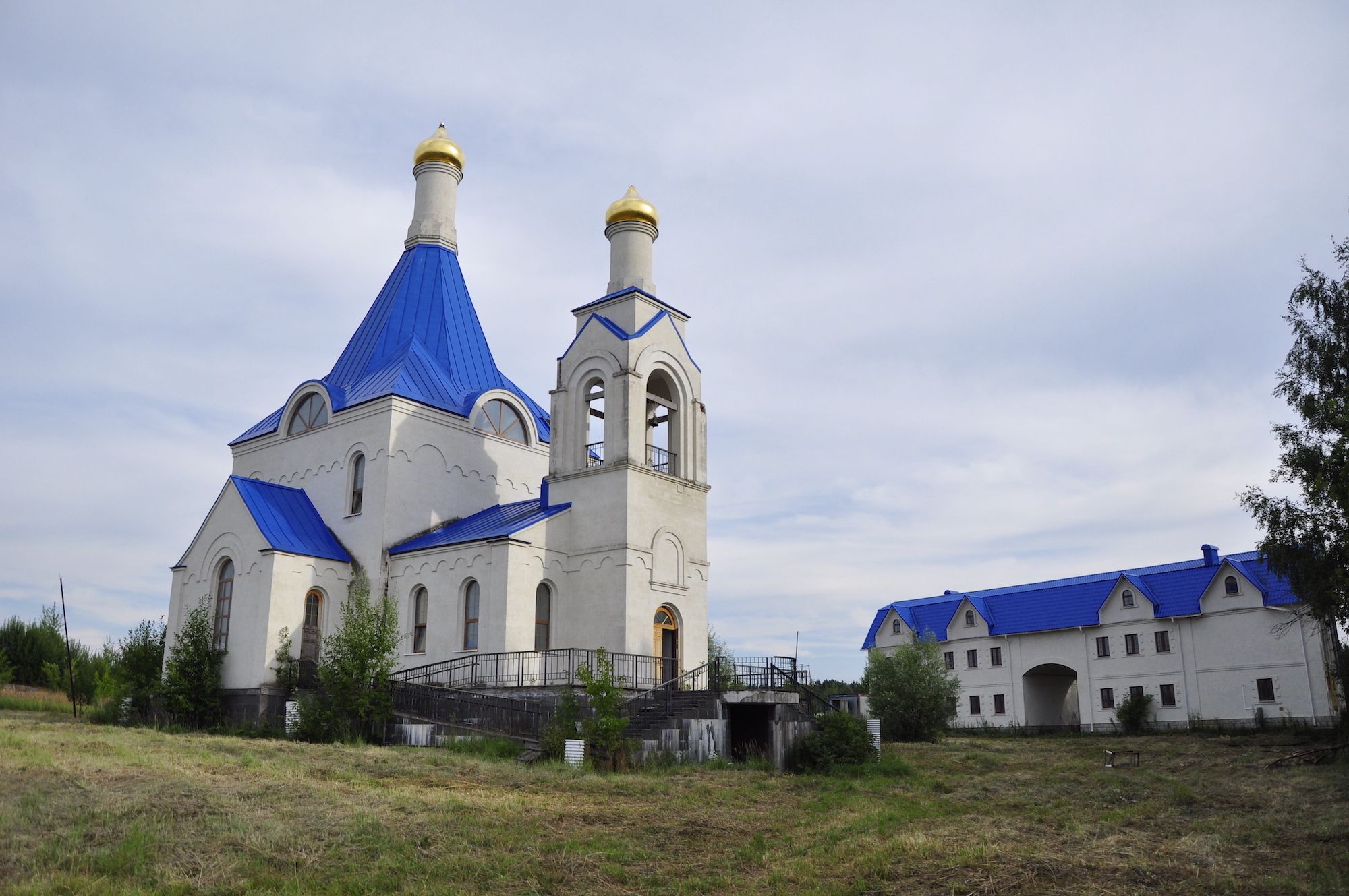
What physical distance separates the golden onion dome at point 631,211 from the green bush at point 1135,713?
969 inches

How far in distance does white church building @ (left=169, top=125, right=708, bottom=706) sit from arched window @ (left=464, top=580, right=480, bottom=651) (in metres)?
0.05

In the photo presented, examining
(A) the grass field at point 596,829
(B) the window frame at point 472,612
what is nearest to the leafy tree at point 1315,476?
(A) the grass field at point 596,829

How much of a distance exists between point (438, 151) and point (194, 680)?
1664 centimetres

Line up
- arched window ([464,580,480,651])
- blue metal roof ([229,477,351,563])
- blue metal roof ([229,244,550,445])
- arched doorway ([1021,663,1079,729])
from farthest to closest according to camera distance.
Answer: arched doorway ([1021,663,1079,729]) → blue metal roof ([229,244,550,445]) → blue metal roof ([229,477,351,563]) → arched window ([464,580,480,651])

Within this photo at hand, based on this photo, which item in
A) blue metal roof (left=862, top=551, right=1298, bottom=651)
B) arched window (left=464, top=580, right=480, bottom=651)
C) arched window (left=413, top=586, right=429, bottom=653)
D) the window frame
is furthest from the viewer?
blue metal roof (left=862, top=551, right=1298, bottom=651)

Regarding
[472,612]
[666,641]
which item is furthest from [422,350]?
[666,641]

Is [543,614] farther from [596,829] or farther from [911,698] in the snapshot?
[911,698]

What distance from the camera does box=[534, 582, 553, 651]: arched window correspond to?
75.8 ft

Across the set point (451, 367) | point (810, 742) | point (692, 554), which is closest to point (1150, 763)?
point (810, 742)

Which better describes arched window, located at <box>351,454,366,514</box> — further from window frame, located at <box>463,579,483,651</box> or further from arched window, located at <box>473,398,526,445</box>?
window frame, located at <box>463,579,483,651</box>

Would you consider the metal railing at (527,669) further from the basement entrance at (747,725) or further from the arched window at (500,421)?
the arched window at (500,421)

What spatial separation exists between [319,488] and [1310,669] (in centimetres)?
3113

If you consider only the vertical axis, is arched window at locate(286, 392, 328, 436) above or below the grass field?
above

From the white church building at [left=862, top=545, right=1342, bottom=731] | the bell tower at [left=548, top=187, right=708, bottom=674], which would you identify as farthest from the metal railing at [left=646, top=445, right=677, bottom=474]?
the white church building at [left=862, top=545, right=1342, bottom=731]
